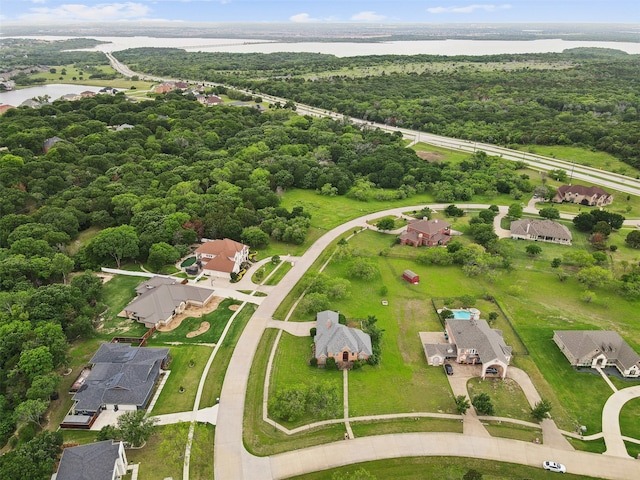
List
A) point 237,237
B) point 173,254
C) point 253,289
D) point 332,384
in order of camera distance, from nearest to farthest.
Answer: point 332,384, point 253,289, point 173,254, point 237,237

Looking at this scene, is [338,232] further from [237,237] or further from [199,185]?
[199,185]


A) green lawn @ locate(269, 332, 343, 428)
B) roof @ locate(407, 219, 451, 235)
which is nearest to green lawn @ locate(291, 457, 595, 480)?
green lawn @ locate(269, 332, 343, 428)

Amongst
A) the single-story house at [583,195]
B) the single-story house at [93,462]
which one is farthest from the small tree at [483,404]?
the single-story house at [583,195]

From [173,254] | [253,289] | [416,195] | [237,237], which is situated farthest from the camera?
[416,195]

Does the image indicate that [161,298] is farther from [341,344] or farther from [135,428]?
[341,344]

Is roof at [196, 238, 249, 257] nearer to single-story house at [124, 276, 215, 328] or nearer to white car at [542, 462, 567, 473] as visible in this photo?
single-story house at [124, 276, 215, 328]

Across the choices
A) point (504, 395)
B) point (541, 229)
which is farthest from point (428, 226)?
point (504, 395)

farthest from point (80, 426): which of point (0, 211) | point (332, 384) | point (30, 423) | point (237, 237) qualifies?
point (0, 211)
